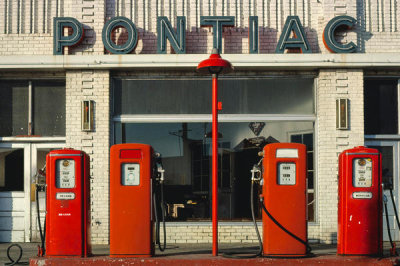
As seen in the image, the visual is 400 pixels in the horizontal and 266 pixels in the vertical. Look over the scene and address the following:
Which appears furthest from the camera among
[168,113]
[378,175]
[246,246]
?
[168,113]

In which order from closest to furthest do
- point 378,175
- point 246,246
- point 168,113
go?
point 378,175 < point 246,246 < point 168,113

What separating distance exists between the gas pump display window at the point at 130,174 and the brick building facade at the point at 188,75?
304 cm

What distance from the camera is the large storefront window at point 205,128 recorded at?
1170 cm

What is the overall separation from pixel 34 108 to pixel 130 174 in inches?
173

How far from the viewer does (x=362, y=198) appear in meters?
8.49

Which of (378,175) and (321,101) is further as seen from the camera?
(321,101)

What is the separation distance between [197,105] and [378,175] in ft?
14.5

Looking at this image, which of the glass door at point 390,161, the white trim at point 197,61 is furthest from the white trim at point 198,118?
the glass door at point 390,161

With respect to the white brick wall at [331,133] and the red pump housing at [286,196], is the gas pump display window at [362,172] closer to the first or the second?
the red pump housing at [286,196]

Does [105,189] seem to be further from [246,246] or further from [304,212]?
[304,212]

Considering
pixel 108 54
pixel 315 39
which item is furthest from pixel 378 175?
pixel 108 54

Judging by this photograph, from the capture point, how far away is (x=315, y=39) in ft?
38.9

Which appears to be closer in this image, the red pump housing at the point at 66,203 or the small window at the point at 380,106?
the red pump housing at the point at 66,203

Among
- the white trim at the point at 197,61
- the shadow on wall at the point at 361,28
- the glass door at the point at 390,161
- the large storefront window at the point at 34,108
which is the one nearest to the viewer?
the white trim at the point at 197,61
